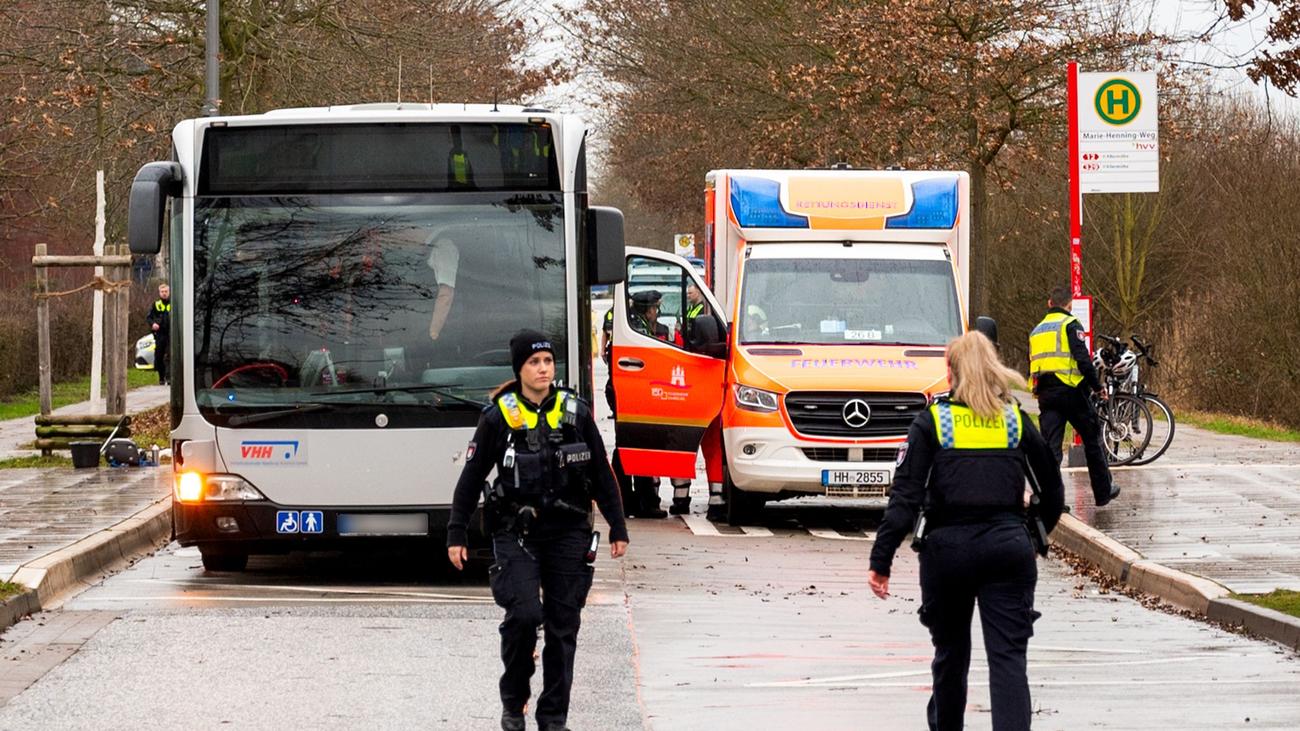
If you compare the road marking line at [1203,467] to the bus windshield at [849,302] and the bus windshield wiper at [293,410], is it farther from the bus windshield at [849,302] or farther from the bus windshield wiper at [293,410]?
the bus windshield wiper at [293,410]

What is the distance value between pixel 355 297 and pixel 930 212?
666cm

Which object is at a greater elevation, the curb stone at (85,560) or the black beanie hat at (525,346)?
the black beanie hat at (525,346)

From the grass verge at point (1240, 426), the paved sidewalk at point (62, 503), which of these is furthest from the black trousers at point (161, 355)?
the grass verge at point (1240, 426)

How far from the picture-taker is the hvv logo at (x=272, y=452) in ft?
41.2

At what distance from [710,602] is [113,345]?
1158cm

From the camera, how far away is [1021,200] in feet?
123

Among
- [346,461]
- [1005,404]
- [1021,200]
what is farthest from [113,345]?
[1021,200]

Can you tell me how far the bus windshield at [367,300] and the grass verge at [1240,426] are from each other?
14168 millimetres

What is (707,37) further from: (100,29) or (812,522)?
(812,522)

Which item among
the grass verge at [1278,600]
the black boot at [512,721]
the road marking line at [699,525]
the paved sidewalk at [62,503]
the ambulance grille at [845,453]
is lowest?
the road marking line at [699,525]

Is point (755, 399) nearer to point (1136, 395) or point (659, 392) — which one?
point (659, 392)

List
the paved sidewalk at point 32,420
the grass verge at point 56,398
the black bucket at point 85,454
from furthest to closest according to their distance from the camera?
the grass verge at point 56,398
the paved sidewalk at point 32,420
the black bucket at point 85,454

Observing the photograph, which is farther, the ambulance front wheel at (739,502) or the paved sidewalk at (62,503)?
the ambulance front wheel at (739,502)

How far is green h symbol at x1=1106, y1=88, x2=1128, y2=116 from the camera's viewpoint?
760 inches
